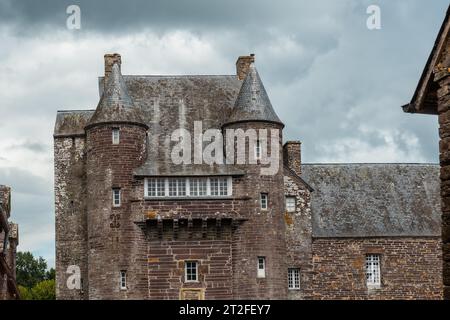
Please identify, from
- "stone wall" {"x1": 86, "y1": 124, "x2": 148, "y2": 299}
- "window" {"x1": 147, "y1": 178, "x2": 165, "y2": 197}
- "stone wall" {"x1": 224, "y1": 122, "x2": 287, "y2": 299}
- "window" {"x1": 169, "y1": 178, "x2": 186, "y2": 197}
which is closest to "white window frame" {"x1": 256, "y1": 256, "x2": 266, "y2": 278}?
"stone wall" {"x1": 224, "y1": 122, "x2": 287, "y2": 299}

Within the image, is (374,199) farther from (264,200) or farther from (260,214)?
(260,214)

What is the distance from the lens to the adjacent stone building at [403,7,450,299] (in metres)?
15.2

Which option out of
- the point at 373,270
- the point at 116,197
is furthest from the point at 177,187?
the point at 373,270

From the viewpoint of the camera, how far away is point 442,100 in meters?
15.8

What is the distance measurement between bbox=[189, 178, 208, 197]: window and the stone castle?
0.06 m

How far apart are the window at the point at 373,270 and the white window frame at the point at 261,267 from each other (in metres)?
5.71

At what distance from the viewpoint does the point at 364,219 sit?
4512 cm

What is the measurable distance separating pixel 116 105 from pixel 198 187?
5218 millimetres

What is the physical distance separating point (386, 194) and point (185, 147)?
10.7 meters

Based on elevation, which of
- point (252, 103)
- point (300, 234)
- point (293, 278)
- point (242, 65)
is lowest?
point (293, 278)

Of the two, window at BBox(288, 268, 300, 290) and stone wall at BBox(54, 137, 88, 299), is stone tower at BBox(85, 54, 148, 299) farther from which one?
window at BBox(288, 268, 300, 290)

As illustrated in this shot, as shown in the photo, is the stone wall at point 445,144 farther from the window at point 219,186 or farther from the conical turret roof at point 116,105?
the conical turret roof at point 116,105

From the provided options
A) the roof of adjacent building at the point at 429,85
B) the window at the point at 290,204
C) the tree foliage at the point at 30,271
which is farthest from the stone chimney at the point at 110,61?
the tree foliage at the point at 30,271

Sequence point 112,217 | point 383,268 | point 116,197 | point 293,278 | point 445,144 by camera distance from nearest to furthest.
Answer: point 445,144, point 112,217, point 116,197, point 293,278, point 383,268
